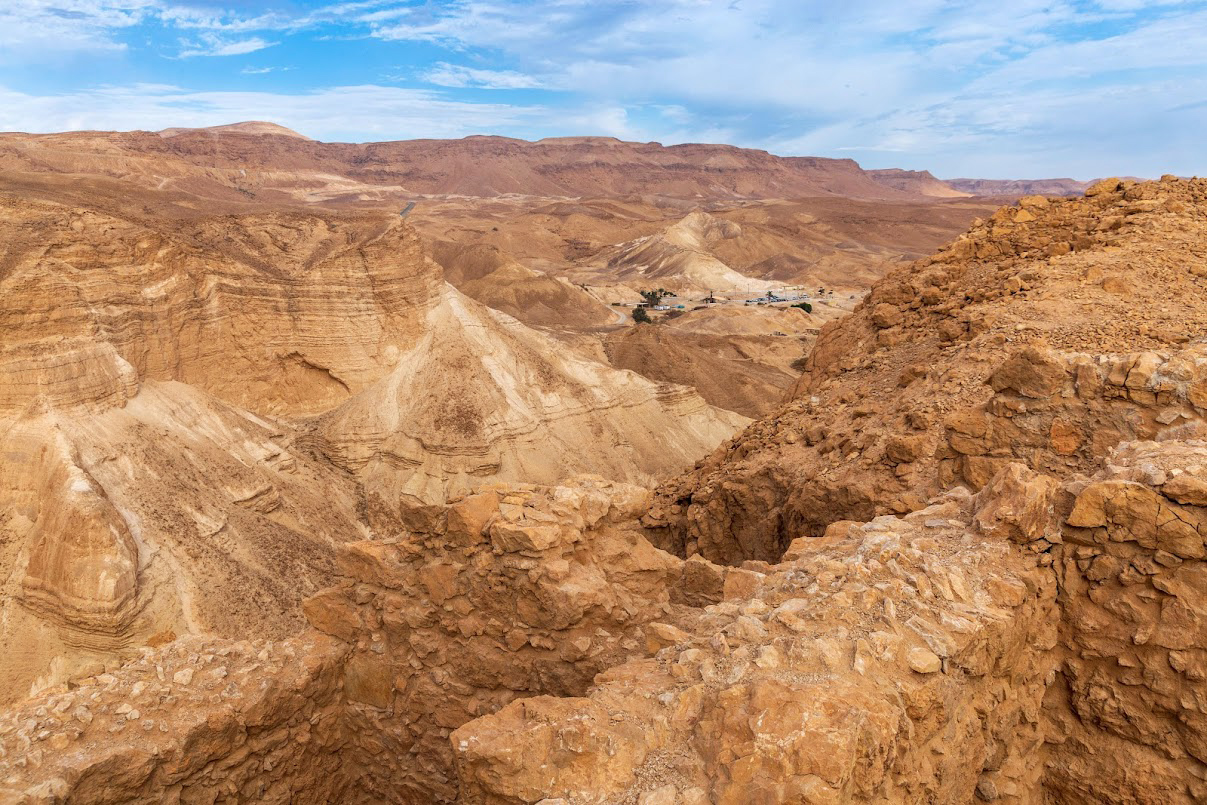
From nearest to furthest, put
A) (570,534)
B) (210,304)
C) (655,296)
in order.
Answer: (570,534) → (210,304) → (655,296)

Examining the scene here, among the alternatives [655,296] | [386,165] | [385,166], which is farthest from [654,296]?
[386,165]

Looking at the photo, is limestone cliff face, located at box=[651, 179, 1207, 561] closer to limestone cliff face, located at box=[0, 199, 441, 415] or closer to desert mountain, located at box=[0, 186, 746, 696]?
desert mountain, located at box=[0, 186, 746, 696]

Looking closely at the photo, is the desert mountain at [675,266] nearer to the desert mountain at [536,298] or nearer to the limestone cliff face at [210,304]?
the desert mountain at [536,298]

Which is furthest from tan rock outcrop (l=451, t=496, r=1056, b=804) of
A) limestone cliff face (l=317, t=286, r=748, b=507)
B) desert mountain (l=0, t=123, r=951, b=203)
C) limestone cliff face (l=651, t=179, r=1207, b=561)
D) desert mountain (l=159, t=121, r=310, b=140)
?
desert mountain (l=159, t=121, r=310, b=140)

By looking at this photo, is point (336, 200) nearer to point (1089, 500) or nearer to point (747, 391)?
point (747, 391)

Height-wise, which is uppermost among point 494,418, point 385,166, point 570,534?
point 385,166

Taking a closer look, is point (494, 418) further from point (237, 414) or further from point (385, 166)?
point (385, 166)

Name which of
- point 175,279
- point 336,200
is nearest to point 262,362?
point 175,279

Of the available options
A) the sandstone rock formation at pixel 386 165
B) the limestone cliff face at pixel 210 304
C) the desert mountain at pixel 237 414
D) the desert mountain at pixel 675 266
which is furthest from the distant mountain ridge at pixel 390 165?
the desert mountain at pixel 237 414

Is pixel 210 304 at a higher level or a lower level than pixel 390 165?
lower
